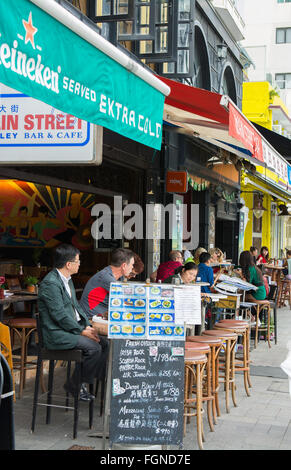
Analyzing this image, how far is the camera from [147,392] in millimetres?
5023

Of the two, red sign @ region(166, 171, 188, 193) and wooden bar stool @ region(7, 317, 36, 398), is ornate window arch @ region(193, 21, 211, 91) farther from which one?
wooden bar stool @ region(7, 317, 36, 398)

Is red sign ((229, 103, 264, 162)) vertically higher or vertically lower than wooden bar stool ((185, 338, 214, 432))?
higher

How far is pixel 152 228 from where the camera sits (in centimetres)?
1148

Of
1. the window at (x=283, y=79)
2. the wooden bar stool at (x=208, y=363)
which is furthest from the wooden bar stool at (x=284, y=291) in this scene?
the window at (x=283, y=79)

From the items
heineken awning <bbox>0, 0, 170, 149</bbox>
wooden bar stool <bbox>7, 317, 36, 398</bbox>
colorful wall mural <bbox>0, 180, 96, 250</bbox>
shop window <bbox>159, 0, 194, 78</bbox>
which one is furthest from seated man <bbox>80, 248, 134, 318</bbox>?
colorful wall mural <bbox>0, 180, 96, 250</bbox>

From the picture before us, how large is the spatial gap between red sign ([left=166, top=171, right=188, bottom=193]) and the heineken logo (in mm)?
8016

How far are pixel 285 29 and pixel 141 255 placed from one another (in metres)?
36.5

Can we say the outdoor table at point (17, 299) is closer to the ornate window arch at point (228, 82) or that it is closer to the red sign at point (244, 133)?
the red sign at point (244, 133)

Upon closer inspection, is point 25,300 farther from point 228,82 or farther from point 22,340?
point 228,82

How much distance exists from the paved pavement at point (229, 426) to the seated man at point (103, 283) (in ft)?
3.58

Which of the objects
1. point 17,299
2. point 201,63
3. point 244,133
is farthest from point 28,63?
point 201,63

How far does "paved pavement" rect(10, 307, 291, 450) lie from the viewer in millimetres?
5535

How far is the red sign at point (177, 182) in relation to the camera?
11703mm
